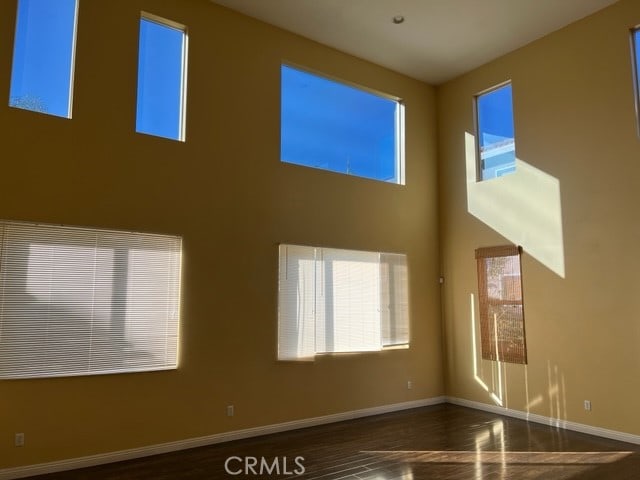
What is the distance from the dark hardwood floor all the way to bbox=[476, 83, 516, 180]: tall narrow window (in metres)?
3.28

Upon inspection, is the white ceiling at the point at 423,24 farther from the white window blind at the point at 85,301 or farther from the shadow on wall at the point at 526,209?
the white window blind at the point at 85,301

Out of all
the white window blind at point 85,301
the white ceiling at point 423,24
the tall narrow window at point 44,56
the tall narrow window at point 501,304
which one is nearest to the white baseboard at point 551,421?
the tall narrow window at point 501,304

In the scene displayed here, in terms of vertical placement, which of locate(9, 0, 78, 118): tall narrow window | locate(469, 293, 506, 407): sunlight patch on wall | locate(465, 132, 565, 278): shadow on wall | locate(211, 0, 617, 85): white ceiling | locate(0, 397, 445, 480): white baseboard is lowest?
locate(0, 397, 445, 480): white baseboard

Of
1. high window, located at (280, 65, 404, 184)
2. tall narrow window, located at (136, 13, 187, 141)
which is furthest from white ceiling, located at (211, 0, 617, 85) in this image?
tall narrow window, located at (136, 13, 187, 141)

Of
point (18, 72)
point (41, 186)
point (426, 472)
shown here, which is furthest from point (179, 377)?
point (18, 72)

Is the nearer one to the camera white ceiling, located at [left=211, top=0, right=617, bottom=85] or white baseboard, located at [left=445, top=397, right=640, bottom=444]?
white baseboard, located at [left=445, top=397, right=640, bottom=444]

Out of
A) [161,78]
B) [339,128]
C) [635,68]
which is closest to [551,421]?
[635,68]

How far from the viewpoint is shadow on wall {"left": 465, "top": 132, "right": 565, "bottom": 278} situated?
558 cm

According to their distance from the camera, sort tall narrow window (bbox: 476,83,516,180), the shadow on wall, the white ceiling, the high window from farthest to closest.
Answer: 1. tall narrow window (bbox: 476,83,516,180)
2. the high window
3. the shadow on wall
4. the white ceiling

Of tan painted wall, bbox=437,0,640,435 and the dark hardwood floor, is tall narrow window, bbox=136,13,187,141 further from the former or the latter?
tan painted wall, bbox=437,0,640,435

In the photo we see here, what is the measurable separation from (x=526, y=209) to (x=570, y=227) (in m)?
0.60

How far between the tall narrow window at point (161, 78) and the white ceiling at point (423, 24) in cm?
73

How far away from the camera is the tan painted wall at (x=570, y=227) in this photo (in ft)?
16.3

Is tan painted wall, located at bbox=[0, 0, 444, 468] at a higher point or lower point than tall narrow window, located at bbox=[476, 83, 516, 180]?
lower
